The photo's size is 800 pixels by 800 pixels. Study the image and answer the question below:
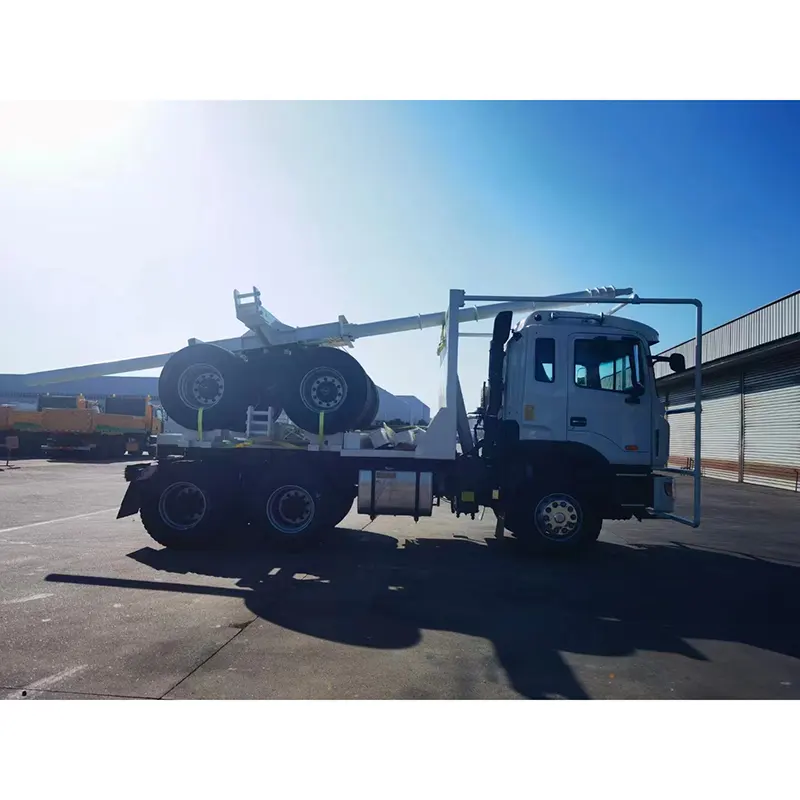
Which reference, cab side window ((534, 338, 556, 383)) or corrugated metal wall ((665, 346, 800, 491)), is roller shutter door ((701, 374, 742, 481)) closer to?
corrugated metal wall ((665, 346, 800, 491))

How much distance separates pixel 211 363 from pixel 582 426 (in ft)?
16.6

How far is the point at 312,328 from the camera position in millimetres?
8578

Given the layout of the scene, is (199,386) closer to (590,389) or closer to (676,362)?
(590,389)

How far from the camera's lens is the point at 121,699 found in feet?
12.2

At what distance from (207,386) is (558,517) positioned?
505cm

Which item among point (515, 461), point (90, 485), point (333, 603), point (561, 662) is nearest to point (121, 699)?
point (333, 603)

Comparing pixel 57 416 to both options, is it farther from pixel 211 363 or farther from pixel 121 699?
pixel 121 699

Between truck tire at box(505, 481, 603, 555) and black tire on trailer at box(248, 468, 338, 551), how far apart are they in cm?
258

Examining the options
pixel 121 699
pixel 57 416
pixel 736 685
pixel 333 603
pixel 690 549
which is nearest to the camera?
pixel 121 699

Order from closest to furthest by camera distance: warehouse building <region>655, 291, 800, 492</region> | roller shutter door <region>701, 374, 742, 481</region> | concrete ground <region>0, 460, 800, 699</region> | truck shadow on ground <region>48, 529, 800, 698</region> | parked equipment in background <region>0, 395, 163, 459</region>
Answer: concrete ground <region>0, 460, 800, 699</region>, truck shadow on ground <region>48, 529, 800, 698</region>, warehouse building <region>655, 291, 800, 492</region>, roller shutter door <region>701, 374, 742, 481</region>, parked equipment in background <region>0, 395, 163, 459</region>

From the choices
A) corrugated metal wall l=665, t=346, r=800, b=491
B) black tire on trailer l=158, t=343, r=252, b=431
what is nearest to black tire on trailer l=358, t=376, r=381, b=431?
black tire on trailer l=158, t=343, r=252, b=431

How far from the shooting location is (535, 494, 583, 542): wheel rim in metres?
7.88

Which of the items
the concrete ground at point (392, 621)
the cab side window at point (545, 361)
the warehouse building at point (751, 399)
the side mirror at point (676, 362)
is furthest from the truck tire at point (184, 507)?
the warehouse building at point (751, 399)

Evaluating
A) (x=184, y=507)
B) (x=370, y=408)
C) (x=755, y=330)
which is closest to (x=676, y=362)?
(x=370, y=408)
